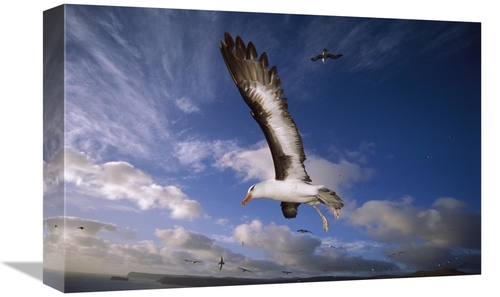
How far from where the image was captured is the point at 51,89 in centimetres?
1020

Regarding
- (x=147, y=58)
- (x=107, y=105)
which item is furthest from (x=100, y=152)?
(x=147, y=58)

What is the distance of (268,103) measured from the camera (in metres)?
10.6

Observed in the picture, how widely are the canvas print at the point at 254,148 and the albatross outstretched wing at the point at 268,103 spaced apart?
16 mm

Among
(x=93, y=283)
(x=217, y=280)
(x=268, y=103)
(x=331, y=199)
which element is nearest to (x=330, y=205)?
(x=331, y=199)

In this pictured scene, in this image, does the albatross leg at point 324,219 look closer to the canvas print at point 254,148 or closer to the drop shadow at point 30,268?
the canvas print at point 254,148

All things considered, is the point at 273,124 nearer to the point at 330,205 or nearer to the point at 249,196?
the point at 249,196

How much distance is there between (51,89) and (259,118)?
2.33 metres

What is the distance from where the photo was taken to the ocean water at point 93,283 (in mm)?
9758

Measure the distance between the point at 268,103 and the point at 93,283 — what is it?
2.79 meters

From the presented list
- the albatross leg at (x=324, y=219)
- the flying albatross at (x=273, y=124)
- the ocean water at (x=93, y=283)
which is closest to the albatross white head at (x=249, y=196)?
the flying albatross at (x=273, y=124)

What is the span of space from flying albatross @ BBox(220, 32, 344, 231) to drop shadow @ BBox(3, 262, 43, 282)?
2.61 meters

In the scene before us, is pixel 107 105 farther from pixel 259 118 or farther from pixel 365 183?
pixel 365 183

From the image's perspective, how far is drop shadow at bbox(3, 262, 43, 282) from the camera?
10961mm

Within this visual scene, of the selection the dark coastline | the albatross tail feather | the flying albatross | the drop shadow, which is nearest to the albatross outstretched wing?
the flying albatross
